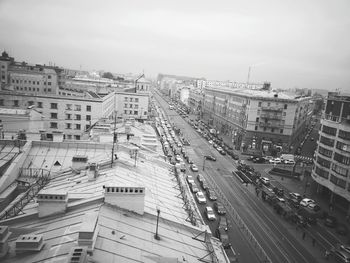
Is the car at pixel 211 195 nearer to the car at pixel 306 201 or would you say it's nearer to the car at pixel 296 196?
the car at pixel 306 201

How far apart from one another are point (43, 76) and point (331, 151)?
364ft

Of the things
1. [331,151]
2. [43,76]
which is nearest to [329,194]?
[331,151]

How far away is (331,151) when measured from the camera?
55469 mm

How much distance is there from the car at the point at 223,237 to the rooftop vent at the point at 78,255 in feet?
76.7

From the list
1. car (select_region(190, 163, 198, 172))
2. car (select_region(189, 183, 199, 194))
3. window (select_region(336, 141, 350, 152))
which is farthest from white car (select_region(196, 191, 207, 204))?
window (select_region(336, 141, 350, 152))

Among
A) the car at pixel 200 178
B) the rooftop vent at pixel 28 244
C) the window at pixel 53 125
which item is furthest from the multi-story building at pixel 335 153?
the window at pixel 53 125

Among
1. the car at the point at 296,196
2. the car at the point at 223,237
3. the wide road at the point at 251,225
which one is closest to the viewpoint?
the car at the point at 223,237

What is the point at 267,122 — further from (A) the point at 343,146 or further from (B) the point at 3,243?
(B) the point at 3,243

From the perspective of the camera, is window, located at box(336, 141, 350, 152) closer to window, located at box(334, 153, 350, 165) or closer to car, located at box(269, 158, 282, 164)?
window, located at box(334, 153, 350, 165)

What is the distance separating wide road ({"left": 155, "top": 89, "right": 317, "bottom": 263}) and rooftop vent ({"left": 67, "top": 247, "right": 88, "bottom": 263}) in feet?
79.4

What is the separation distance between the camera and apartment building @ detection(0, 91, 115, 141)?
70875 millimetres

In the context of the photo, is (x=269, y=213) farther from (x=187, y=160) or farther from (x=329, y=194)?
(x=187, y=160)

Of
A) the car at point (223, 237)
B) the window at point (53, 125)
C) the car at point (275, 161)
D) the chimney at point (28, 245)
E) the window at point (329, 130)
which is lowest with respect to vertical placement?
the car at point (275, 161)

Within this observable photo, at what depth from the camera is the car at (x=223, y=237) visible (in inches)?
1373
